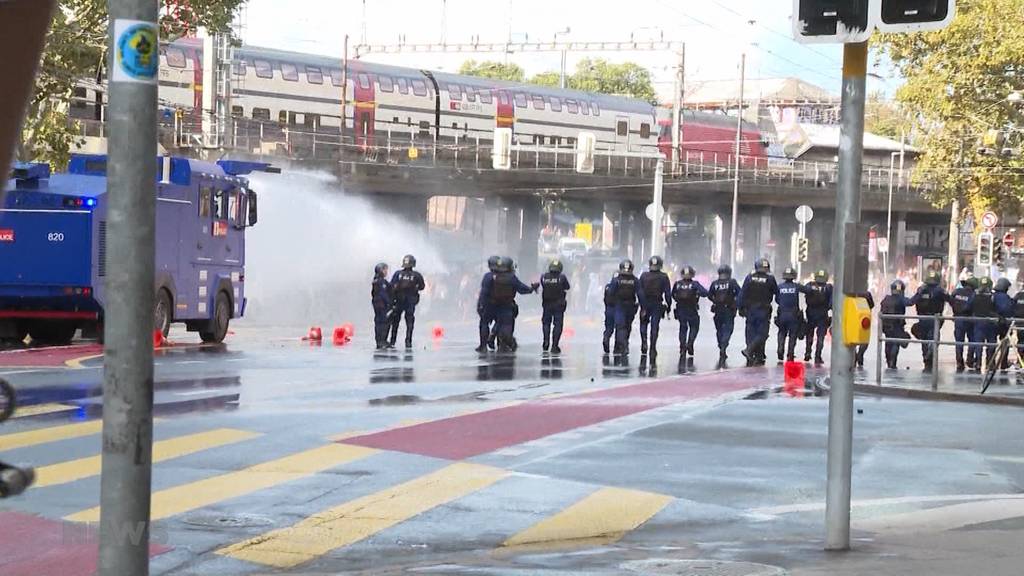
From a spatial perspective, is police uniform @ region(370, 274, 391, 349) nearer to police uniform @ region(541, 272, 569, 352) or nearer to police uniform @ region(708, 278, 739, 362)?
police uniform @ region(541, 272, 569, 352)

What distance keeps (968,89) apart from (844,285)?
143 ft

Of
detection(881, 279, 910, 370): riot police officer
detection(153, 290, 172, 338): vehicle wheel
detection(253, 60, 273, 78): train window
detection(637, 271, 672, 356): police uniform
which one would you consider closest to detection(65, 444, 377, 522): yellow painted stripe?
detection(153, 290, 172, 338): vehicle wheel

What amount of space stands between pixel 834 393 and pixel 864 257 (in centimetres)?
74

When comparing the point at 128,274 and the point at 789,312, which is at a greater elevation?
the point at 128,274

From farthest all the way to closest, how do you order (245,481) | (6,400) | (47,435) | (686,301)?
(686,301) → (47,435) → (245,481) → (6,400)

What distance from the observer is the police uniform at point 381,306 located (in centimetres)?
2773

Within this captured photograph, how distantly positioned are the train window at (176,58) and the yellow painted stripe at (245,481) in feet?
123

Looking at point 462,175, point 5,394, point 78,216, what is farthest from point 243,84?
point 5,394

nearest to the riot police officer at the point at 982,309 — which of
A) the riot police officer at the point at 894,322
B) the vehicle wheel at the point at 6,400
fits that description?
the riot police officer at the point at 894,322

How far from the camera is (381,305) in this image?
91.6 ft

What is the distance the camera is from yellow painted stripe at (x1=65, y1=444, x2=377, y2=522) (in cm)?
927

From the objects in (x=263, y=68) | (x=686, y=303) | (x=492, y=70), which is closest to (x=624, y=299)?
(x=686, y=303)

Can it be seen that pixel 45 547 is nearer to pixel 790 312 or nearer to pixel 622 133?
pixel 790 312

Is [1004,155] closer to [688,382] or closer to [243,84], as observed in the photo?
[243,84]
